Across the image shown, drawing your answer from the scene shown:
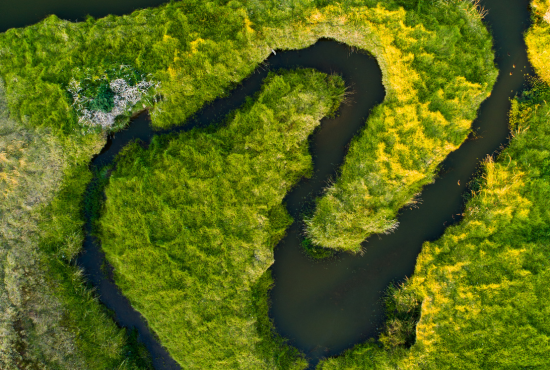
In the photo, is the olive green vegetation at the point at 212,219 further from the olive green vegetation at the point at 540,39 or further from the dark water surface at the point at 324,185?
the olive green vegetation at the point at 540,39

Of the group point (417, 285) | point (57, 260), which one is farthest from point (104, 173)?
point (417, 285)

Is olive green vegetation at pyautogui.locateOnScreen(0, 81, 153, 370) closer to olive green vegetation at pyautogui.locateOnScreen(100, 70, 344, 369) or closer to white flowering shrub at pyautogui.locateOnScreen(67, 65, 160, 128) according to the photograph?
white flowering shrub at pyautogui.locateOnScreen(67, 65, 160, 128)

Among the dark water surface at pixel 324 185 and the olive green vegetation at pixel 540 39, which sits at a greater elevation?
the olive green vegetation at pixel 540 39

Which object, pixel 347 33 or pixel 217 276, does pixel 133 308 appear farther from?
pixel 347 33

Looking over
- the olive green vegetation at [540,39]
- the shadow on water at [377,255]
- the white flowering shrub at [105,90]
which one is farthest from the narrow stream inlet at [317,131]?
the olive green vegetation at [540,39]

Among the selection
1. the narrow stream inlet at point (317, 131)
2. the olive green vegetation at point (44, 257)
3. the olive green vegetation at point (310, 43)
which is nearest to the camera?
the olive green vegetation at point (44, 257)

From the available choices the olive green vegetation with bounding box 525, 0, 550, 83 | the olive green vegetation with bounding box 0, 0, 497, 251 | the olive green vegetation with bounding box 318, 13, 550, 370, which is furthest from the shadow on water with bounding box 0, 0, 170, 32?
the olive green vegetation with bounding box 318, 13, 550, 370
